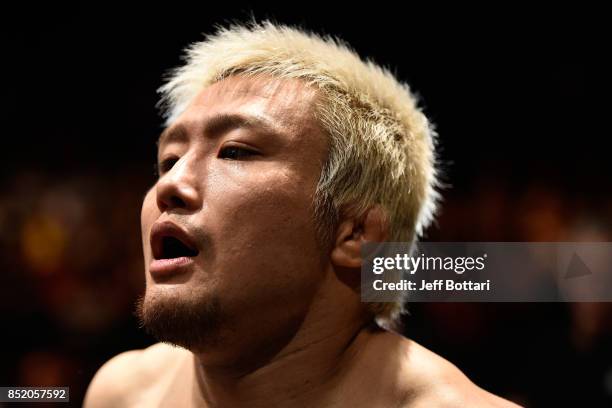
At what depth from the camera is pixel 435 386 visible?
1.07 m

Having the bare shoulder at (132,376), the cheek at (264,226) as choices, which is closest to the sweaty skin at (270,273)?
the cheek at (264,226)

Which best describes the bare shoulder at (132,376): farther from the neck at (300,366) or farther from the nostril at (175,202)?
the nostril at (175,202)

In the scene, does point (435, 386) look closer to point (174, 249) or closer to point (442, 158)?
point (174, 249)

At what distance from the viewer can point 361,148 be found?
1147 millimetres

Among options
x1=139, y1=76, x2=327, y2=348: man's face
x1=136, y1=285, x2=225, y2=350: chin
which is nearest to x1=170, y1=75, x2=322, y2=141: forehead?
x1=139, y1=76, x2=327, y2=348: man's face

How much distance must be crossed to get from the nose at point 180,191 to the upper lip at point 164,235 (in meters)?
0.03

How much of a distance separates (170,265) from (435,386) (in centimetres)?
45

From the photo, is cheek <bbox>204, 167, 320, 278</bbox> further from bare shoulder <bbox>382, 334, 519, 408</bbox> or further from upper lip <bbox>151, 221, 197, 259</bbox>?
bare shoulder <bbox>382, 334, 519, 408</bbox>

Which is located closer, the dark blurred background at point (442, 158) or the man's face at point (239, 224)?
the man's face at point (239, 224)

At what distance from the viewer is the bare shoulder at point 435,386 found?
3.45 ft

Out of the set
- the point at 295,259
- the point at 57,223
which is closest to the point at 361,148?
the point at 295,259

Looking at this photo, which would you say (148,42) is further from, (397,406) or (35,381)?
(397,406)

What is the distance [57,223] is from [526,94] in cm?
107

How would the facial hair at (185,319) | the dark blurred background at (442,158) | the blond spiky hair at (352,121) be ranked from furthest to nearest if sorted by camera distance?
the dark blurred background at (442,158), the blond spiky hair at (352,121), the facial hair at (185,319)
